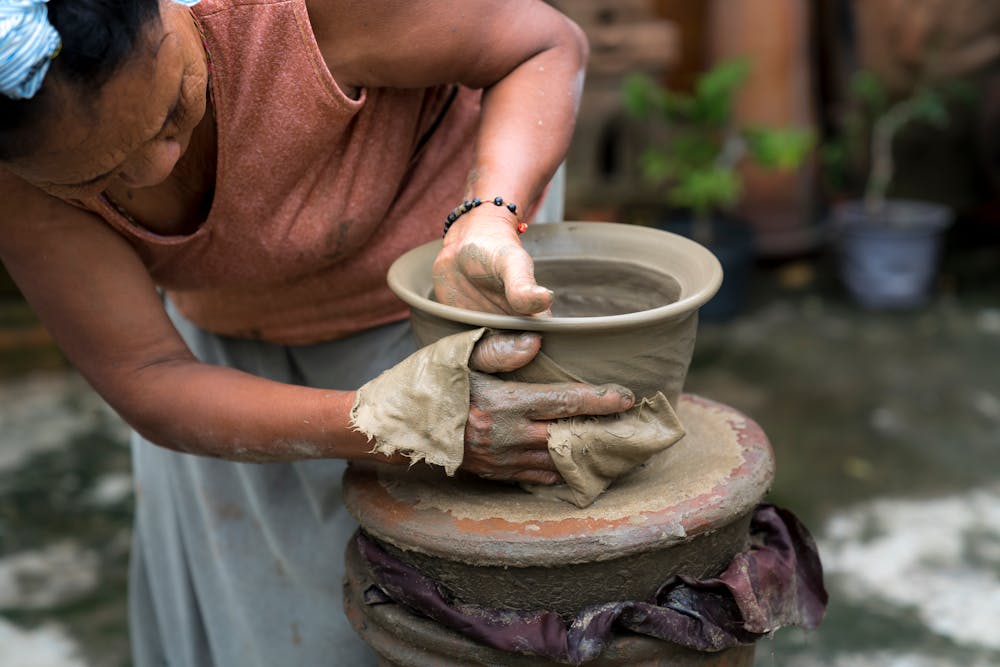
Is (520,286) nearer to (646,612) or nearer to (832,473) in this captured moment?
(646,612)

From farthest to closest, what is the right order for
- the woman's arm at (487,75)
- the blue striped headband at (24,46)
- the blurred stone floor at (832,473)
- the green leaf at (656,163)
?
the green leaf at (656,163)
the blurred stone floor at (832,473)
the woman's arm at (487,75)
the blue striped headband at (24,46)

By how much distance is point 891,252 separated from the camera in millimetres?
5262

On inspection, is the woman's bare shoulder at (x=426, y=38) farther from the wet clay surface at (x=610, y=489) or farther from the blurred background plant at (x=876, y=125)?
the blurred background plant at (x=876, y=125)

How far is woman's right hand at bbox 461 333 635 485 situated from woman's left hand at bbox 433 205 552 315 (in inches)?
2.4

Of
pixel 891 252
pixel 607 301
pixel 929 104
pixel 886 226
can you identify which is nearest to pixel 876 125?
pixel 929 104

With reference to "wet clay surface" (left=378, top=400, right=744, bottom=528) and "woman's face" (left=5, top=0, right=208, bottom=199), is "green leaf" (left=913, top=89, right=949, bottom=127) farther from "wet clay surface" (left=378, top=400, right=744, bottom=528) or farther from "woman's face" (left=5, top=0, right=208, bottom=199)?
"woman's face" (left=5, top=0, right=208, bottom=199)

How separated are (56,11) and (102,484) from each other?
310 cm

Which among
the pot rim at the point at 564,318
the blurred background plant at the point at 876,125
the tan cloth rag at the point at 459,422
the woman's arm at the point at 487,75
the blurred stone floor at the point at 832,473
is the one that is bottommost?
the blurred stone floor at the point at 832,473

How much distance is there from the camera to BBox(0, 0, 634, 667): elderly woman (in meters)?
1.40

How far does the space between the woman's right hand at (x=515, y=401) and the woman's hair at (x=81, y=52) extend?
0.60 metres

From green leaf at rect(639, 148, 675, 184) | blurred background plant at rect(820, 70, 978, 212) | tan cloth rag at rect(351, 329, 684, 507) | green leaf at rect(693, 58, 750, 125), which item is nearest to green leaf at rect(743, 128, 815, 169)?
green leaf at rect(693, 58, 750, 125)

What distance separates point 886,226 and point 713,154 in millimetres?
936

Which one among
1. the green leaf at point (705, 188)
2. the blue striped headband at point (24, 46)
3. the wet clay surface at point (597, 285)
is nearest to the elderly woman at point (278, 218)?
the blue striped headband at point (24, 46)

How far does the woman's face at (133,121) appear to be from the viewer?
134 centimetres
